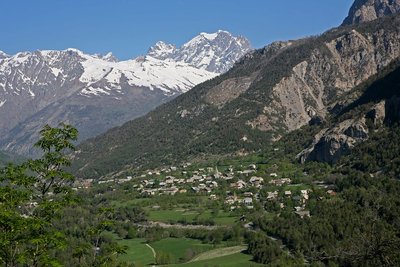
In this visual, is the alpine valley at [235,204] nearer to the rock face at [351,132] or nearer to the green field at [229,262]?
the green field at [229,262]

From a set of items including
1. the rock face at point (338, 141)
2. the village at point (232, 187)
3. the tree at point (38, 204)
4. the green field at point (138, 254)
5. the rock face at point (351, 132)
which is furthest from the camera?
the rock face at point (338, 141)

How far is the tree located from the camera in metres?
17.5

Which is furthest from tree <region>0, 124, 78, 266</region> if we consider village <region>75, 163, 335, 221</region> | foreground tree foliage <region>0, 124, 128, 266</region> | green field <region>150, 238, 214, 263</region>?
village <region>75, 163, 335, 221</region>

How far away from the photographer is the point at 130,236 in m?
109

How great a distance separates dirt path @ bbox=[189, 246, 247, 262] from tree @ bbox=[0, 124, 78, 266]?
66.7 meters

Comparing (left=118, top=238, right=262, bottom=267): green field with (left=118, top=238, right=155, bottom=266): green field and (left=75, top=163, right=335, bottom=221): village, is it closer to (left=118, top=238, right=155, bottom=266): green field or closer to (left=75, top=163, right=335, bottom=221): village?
(left=118, top=238, right=155, bottom=266): green field

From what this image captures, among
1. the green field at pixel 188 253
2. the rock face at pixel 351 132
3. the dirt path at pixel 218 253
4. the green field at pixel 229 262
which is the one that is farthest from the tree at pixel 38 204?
the rock face at pixel 351 132

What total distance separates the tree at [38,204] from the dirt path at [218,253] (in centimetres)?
6671

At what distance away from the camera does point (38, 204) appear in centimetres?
1945

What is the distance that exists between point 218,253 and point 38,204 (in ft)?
232

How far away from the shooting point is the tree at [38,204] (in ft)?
57.5

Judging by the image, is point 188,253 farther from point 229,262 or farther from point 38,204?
point 38,204

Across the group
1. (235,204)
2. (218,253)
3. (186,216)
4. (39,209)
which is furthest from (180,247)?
(39,209)

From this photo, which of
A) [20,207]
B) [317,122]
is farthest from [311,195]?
[20,207]
